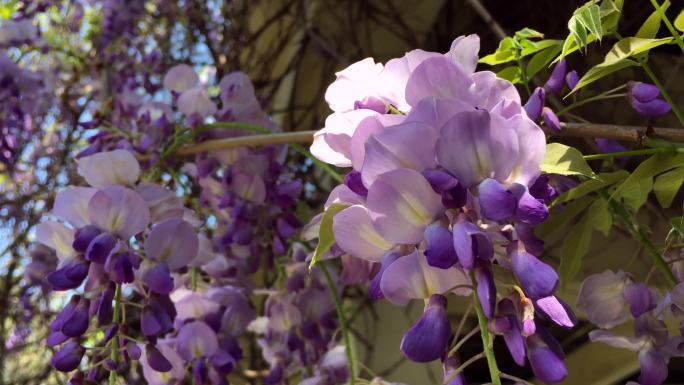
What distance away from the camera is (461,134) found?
49 cm

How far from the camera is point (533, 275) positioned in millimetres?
475

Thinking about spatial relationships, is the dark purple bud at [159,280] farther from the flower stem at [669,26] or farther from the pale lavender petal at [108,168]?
the flower stem at [669,26]

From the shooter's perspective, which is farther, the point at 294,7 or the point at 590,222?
the point at 294,7

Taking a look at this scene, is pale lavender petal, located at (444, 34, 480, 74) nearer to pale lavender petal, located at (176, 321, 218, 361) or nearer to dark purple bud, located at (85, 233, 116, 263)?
dark purple bud, located at (85, 233, 116, 263)

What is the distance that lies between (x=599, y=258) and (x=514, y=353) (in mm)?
1811

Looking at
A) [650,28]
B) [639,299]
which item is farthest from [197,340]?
[650,28]

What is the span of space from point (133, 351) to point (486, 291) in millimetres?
451

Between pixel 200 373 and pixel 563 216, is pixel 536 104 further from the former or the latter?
pixel 200 373

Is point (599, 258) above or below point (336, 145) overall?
below

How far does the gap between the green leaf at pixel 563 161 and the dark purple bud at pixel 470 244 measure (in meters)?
0.11

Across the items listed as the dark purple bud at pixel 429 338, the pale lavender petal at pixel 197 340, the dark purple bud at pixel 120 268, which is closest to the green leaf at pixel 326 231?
the dark purple bud at pixel 429 338

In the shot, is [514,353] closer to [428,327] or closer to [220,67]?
[428,327]

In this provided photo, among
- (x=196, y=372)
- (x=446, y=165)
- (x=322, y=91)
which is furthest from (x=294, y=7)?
(x=446, y=165)

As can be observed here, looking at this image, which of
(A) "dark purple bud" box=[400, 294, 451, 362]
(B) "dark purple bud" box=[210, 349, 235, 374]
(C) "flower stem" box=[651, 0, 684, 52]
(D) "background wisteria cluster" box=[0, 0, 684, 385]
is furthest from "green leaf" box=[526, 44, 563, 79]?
(B) "dark purple bud" box=[210, 349, 235, 374]
